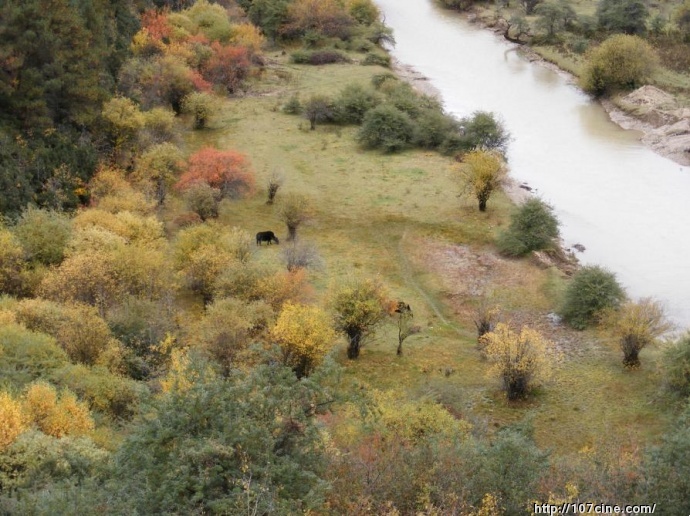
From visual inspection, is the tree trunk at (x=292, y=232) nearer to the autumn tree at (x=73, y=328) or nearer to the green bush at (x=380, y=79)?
the autumn tree at (x=73, y=328)

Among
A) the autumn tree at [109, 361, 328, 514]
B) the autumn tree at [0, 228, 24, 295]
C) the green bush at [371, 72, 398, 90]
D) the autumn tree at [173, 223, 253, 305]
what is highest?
the autumn tree at [109, 361, 328, 514]

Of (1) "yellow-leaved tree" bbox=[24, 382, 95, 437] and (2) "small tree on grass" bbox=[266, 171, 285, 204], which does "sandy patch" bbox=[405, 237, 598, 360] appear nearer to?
(2) "small tree on grass" bbox=[266, 171, 285, 204]

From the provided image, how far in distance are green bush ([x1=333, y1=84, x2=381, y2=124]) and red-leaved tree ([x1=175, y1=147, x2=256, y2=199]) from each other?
17445 mm

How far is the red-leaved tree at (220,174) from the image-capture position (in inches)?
1933

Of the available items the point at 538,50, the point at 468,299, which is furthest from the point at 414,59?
the point at 468,299

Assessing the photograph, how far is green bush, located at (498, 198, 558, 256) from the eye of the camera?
44.6 metres

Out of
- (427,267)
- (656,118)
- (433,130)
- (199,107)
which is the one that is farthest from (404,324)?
(656,118)

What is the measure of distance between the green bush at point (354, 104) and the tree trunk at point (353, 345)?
34222mm

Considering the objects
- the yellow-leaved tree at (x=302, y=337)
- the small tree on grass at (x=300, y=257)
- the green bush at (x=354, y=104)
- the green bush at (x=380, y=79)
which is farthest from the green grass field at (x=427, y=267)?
the green bush at (x=380, y=79)

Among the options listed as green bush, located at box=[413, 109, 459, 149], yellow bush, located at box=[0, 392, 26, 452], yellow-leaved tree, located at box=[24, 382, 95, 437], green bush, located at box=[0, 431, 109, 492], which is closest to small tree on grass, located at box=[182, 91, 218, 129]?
green bush, located at box=[413, 109, 459, 149]

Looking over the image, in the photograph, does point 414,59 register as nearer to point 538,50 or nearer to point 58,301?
point 538,50

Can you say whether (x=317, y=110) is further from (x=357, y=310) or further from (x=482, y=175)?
(x=357, y=310)

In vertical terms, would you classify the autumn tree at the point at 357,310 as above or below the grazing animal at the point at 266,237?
above

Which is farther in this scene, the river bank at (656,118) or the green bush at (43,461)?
the river bank at (656,118)
